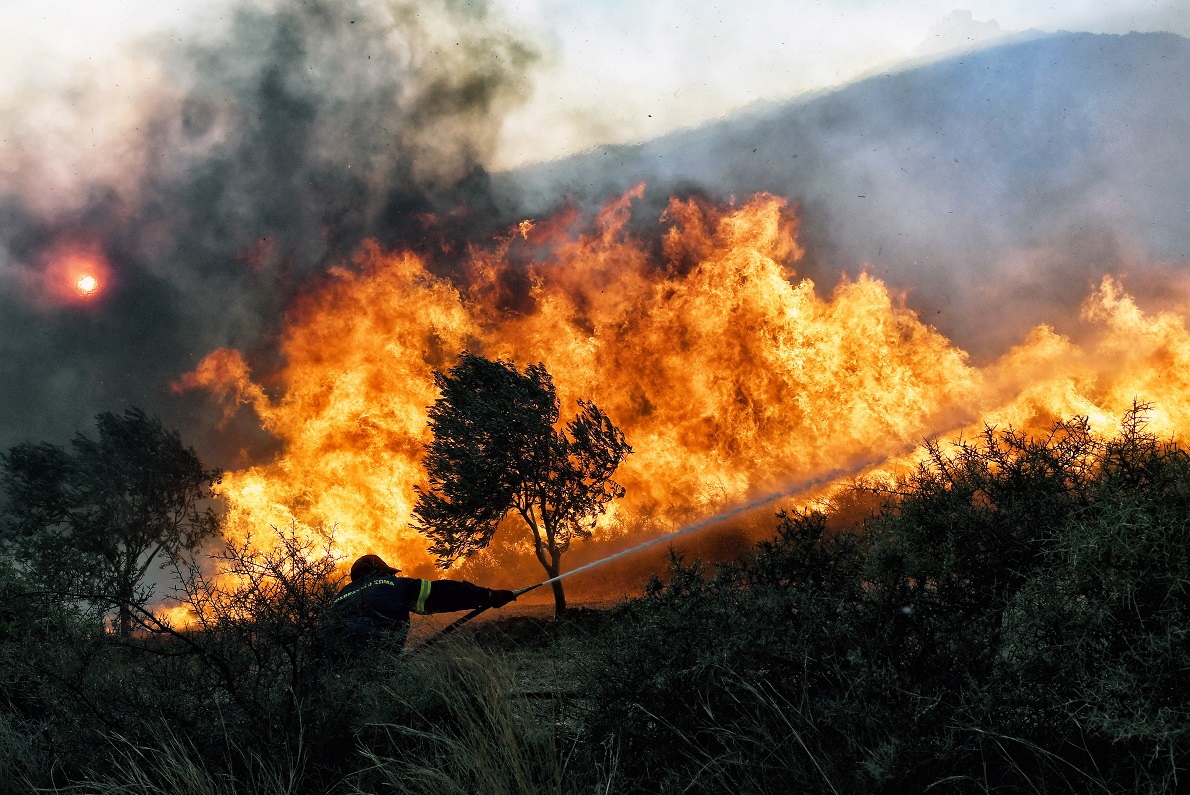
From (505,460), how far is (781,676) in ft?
50.6

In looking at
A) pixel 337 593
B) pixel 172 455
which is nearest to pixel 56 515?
pixel 172 455

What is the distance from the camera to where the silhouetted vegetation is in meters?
3.15

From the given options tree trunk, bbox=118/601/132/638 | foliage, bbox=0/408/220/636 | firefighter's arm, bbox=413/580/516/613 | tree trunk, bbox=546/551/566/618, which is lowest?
tree trunk, bbox=546/551/566/618

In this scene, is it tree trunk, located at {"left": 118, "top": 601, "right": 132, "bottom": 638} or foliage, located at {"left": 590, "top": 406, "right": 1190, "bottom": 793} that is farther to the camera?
tree trunk, located at {"left": 118, "top": 601, "right": 132, "bottom": 638}

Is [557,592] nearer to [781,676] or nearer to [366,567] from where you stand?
[366,567]

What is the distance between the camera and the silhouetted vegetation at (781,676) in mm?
3150

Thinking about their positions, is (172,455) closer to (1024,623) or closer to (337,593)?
(337,593)

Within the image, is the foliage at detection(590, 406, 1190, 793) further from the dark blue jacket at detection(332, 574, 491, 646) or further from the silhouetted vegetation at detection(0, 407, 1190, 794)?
the dark blue jacket at detection(332, 574, 491, 646)

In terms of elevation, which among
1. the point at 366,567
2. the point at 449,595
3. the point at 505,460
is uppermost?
the point at 505,460

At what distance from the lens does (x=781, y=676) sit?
4031 mm

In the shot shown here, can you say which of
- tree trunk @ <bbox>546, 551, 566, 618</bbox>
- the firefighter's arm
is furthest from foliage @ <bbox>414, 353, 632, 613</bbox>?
the firefighter's arm

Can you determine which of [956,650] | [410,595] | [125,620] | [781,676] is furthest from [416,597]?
[956,650]

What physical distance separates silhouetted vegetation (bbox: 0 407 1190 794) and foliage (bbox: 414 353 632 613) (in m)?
12.7

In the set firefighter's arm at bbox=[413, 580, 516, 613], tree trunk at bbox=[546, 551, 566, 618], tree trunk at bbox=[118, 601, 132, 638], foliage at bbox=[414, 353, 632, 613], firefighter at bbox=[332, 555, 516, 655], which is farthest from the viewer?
tree trunk at bbox=[546, 551, 566, 618]
